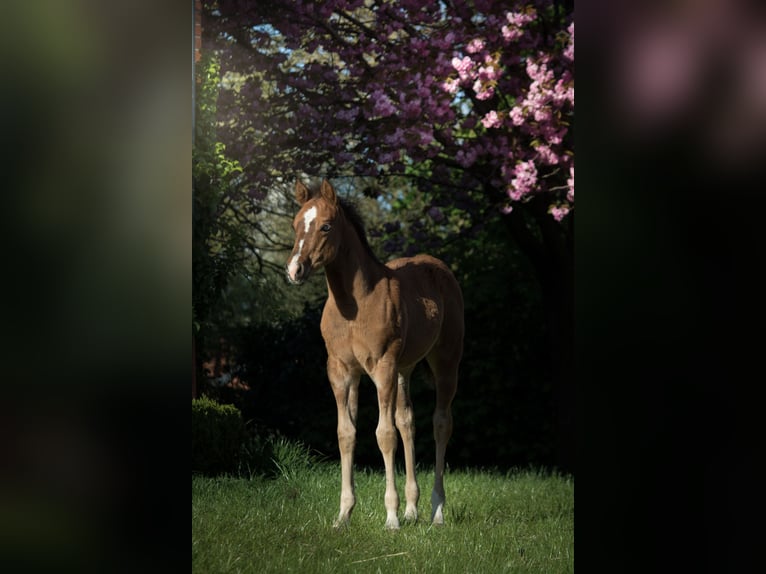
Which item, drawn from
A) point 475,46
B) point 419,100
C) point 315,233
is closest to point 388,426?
point 315,233

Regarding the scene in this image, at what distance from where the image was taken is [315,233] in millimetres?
4625

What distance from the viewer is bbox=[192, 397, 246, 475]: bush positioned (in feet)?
17.6

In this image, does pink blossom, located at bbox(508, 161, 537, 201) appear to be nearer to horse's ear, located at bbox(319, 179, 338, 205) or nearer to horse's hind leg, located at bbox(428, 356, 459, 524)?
horse's hind leg, located at bbox(428, 356, 459, 524)

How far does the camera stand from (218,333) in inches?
221

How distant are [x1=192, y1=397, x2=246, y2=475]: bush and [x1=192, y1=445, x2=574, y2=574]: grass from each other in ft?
0.57

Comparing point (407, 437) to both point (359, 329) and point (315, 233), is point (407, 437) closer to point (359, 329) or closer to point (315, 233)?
point (359, 329)

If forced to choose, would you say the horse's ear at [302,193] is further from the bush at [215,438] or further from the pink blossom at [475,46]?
the pink blossom at [475,46]

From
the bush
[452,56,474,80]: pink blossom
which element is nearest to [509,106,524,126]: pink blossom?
[452,56,474,80]: pink blossom

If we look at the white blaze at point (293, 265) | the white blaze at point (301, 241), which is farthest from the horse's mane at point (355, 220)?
the white blaze at point (293, 265)

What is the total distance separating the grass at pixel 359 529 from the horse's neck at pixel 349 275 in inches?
47.4

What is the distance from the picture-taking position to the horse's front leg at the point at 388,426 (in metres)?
4.68
